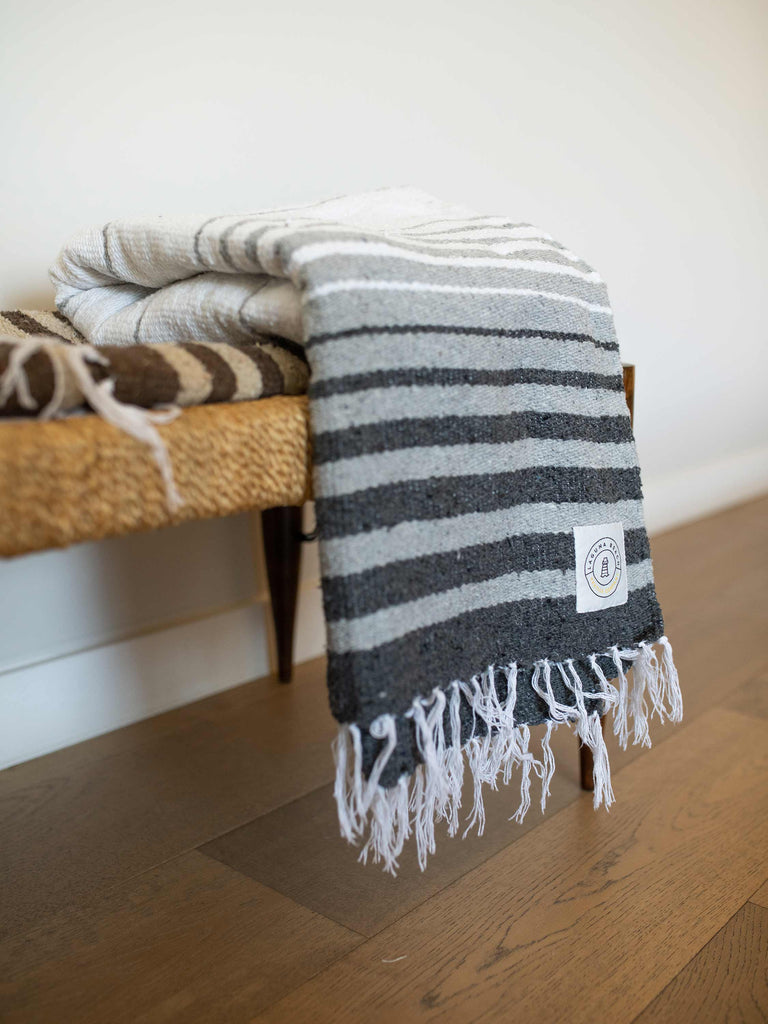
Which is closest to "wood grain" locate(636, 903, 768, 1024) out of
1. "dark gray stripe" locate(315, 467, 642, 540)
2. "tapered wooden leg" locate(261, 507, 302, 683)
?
"dark gray stripe" locate(315, 467, 642, 540)

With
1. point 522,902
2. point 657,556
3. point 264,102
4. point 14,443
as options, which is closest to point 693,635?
point 657,556

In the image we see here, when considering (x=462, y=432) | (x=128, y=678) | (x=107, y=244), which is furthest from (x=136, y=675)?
(x=462, y=432)

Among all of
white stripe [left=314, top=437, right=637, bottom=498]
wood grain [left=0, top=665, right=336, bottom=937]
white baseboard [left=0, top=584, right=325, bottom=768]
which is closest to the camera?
white stripe [left=314, top=437, right=637, bottom=498]

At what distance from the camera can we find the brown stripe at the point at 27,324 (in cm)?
82

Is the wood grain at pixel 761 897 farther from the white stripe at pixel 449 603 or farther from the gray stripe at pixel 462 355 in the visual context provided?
the gray stripe at pixel 462 355

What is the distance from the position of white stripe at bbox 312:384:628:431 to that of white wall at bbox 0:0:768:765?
0.61m

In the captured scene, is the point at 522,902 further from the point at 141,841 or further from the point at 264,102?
the point at 264,102

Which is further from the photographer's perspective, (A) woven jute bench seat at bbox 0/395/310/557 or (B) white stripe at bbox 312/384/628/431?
(B) white stripe at bbox 312/384/628/431

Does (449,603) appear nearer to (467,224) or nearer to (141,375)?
(141,375)

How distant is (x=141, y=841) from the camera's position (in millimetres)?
886

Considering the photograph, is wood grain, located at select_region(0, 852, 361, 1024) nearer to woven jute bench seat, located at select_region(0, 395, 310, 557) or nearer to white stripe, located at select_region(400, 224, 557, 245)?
woven jute bench seat, located at select_region(0, 395, 310, 557)

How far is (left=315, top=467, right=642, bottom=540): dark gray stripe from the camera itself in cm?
56

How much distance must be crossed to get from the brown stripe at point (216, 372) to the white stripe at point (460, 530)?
0.12 m

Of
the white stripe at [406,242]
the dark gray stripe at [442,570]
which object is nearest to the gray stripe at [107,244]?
the white stripe at [406,242]
